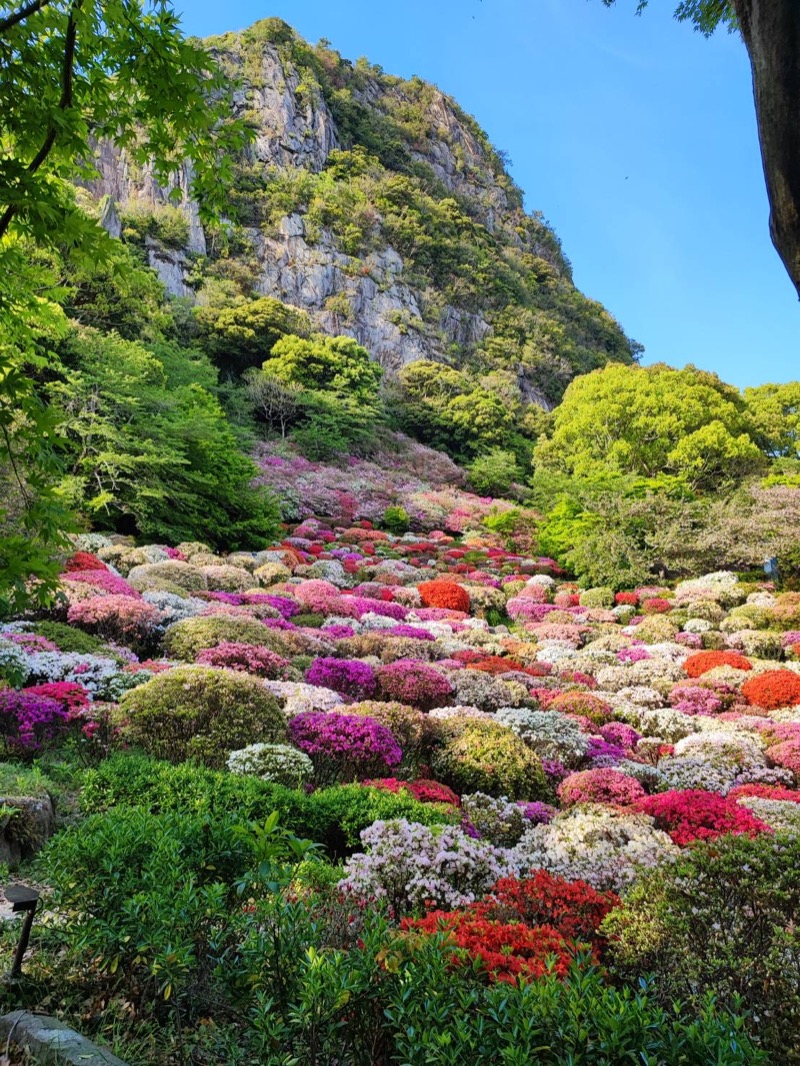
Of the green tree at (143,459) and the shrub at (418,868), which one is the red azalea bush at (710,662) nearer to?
the shrub at (418,868)

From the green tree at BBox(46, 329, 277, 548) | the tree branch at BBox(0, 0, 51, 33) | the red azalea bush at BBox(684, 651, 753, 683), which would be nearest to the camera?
the tree branch at BBox(0, 0, 51, 33)

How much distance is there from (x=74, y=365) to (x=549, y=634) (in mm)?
16199

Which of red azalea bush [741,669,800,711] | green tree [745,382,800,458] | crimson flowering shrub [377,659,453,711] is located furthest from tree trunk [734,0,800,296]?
green tree [745,382,800,458]

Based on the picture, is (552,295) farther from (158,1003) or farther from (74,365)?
(158,1003)

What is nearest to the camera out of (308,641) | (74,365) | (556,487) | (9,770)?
(9,770)

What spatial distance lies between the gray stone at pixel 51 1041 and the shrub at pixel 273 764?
3072 millimetres

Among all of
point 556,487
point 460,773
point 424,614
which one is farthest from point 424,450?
point 460,773

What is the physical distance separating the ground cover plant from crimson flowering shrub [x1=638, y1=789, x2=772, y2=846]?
0.03m

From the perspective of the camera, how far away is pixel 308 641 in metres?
10.4

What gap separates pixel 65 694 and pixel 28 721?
53 centimetres

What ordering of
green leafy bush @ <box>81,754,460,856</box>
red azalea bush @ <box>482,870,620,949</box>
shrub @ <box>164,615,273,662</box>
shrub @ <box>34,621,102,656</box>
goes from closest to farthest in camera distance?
1. red azalea bush @ <box>482,870,620,949</box>
2. green leafy bush @ <box>81,754,460,856</box>
3. shrub @ <box>34,621,102,656</box>
4. shrub @ <box>164,615,273,662</box>

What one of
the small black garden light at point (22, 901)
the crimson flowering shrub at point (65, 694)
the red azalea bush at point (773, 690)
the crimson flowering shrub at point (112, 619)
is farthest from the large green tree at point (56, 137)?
the red azalea bush at point (773, 690)

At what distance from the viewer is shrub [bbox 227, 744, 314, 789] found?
531 cm

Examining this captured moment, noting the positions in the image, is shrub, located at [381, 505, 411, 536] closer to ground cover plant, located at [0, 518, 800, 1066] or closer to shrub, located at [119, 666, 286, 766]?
ground cover plant, located at [0, 518, 800, 1066]
